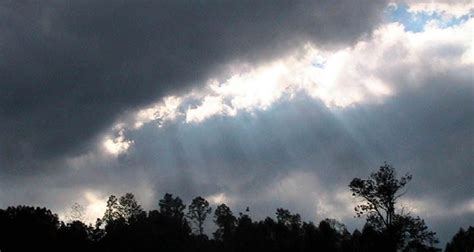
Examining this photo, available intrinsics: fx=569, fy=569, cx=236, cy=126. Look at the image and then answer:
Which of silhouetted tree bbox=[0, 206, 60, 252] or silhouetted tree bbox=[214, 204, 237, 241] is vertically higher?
silhouetted tree bbox=[214, 204, 237, 241]

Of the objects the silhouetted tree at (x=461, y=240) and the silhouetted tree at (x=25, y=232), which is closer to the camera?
the silhouetted tree at (x=25, y=232)

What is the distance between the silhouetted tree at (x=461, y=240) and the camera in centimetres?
15050

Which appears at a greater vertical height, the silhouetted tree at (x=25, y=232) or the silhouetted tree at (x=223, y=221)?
the silhouetted tree at (x=223, y=221)

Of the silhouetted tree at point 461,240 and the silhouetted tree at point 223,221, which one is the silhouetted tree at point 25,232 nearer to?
the silhouetted tree at point 223,221

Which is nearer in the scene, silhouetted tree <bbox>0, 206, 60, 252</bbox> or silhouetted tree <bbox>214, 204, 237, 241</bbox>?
silhouetted tree <bbox>0, 206, 60, 252</bbox>

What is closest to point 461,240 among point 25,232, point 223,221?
point 223,221

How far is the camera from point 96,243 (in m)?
117

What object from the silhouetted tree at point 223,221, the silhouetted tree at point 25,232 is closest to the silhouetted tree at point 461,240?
the silhouetted tree at point 223,221

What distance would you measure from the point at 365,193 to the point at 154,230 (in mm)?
54854

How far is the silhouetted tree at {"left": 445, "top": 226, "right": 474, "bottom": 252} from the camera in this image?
5925 inches

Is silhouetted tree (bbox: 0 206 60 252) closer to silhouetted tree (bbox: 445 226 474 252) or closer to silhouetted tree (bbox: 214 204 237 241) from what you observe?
silhouetted tree (bbox: 214 204 237 241)

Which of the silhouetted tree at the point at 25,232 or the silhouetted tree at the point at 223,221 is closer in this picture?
the silhouetted tree at the point at 25,232

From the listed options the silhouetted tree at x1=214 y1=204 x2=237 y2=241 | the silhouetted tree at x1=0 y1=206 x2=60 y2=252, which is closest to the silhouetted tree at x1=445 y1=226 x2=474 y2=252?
the silhouetted tree at x1=214 y1=204 x2=237 y2=241

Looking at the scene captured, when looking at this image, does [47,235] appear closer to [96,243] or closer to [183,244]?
[96,243]
